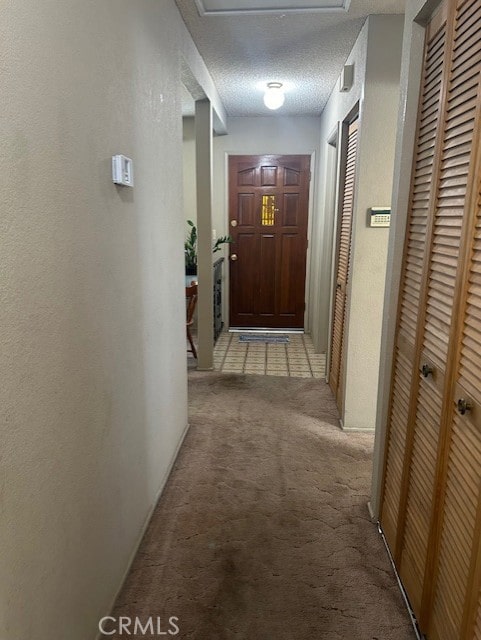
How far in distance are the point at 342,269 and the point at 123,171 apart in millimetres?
2142

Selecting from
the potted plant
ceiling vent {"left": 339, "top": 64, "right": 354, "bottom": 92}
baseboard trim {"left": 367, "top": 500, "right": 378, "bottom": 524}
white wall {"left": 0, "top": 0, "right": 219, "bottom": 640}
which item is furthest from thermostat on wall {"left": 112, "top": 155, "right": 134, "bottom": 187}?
the potted plant

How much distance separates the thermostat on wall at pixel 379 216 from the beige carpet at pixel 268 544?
1.32 metres

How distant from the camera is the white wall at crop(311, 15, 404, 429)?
2473 millimetres

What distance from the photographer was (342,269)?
332 centimetres

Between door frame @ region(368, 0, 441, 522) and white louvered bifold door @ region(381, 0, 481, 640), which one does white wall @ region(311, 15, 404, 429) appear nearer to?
door frame @ region(368, 0, 441, 522)

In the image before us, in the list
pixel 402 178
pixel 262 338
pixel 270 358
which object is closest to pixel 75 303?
pixel 402 178

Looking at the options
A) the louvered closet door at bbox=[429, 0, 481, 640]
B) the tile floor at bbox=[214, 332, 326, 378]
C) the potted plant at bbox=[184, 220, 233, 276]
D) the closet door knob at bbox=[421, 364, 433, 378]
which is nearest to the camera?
the louvered closet door at bbox=[429, 0, 481, 640]

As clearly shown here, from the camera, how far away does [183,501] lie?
2.18m

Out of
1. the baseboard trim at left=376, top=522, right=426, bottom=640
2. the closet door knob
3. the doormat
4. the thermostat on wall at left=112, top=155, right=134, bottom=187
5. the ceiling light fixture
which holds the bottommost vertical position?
the baseboard trim at left=376, top=522, right=426, bottom=640

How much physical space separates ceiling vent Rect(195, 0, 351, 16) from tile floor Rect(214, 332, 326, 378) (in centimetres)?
264

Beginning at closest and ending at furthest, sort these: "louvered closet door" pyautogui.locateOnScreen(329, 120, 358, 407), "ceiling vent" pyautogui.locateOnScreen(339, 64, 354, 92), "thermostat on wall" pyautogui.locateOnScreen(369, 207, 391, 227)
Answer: "thermostat on wall" pyautogui.locateOnScreen(369, 207, 391, 227) < "ceiling vent" pyautogui.locateOnScreen(339, 64, 354, 92) < "louvered closet door" pyautogui.locateOnScreen(329, 120, 358, 407)

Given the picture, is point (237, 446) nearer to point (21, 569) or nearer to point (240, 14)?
point (21, 569)

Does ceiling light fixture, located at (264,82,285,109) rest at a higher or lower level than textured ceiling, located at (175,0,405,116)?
lower

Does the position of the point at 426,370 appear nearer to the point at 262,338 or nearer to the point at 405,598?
the point at 405,598
